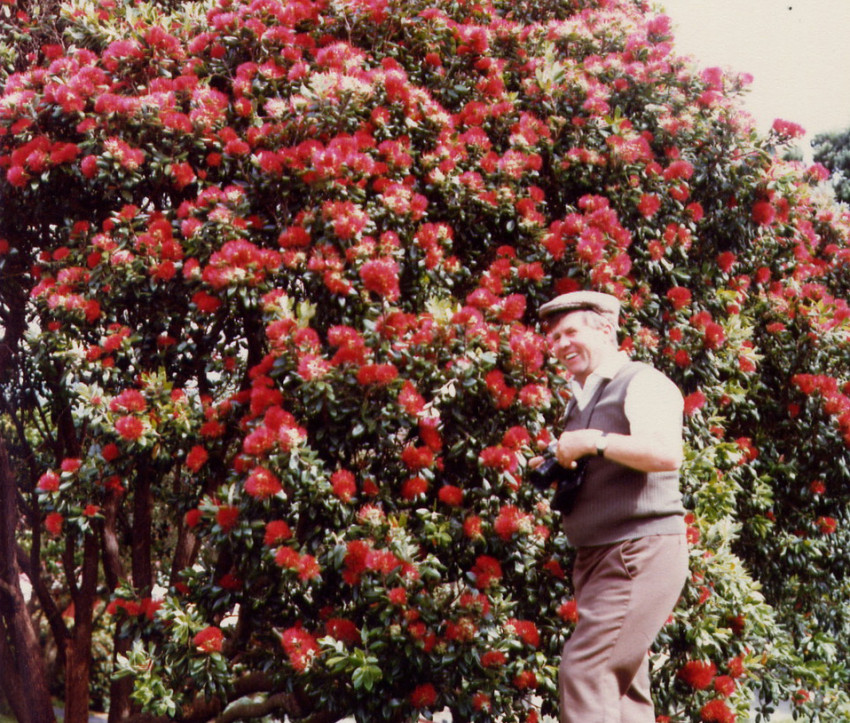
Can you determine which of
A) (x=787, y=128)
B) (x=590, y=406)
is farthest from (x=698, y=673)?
(x=787, y=128)

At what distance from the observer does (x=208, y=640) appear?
297cm

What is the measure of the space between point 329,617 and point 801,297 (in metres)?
3.33

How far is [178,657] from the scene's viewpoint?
3.07 meters

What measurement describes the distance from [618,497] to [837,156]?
8.98 m

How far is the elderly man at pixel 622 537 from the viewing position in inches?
78.2

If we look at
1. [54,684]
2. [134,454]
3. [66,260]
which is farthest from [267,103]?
[54,684]

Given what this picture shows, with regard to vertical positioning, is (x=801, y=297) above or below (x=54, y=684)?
above

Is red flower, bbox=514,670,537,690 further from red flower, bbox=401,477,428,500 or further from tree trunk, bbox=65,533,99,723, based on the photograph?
tree trunk, bbox=65,533,99,723

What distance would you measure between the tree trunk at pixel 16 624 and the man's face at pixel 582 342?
3.80m

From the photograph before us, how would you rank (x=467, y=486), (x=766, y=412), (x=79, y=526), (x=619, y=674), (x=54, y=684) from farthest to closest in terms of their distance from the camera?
(x=54, y=684) < (x=766, y=412) < (x=79, y=526) < (x=467, y=486) < (x=619, y=674)

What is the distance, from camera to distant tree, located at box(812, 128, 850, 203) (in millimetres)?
9109

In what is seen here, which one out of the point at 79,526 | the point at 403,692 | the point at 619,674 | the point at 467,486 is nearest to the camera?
the point at 619,674

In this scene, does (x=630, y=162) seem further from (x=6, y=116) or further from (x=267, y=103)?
(x=6, y=116)

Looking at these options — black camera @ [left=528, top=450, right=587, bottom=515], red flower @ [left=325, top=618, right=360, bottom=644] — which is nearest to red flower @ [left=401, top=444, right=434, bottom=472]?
red flower @ [left=325, top=618, right=360, bottom=644]
